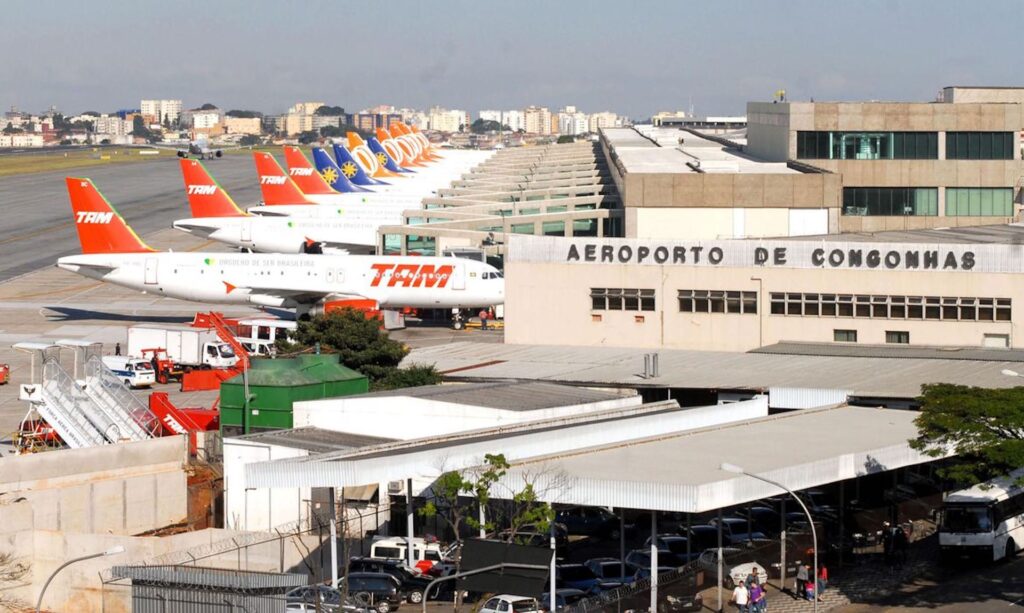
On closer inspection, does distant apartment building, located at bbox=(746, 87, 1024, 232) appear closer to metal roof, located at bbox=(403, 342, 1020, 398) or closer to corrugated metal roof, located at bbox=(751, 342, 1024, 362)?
corrugated metal roof, located at bbox=(751, 342, 1024, 362)

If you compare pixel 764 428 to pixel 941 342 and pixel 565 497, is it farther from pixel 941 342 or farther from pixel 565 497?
pixel 941 342

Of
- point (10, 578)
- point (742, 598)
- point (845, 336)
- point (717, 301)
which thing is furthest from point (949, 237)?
point (10, 578)

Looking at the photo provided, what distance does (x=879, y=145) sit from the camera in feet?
363

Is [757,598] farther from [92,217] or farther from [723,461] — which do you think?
[92,217]

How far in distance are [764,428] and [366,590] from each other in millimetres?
16463

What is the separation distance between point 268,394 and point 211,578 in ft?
57.7

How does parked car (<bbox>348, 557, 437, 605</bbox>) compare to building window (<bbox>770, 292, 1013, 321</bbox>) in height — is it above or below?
below

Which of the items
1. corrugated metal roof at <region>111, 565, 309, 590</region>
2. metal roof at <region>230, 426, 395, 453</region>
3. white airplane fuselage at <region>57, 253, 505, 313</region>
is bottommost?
corrugated metal roof at <region>111, 565, 309, 590</region>

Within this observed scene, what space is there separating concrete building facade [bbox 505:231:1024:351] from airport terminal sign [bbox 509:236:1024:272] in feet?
0.16

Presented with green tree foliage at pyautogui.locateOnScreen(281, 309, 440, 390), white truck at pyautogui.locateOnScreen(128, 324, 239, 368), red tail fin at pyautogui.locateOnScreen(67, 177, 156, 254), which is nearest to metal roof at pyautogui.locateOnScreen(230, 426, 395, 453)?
green tree foliage at pyautogui.locateOnScreen(281, 309, 440, 390)

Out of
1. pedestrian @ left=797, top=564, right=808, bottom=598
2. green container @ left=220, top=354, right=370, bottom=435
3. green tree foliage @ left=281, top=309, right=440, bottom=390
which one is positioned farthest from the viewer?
green tree foliage @ left=281, top=309, right=440, bottom=390

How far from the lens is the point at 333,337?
7294 centimetres

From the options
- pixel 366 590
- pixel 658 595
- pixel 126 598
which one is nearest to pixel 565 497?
pixel 658 595

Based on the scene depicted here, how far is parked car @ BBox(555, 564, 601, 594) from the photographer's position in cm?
4456
